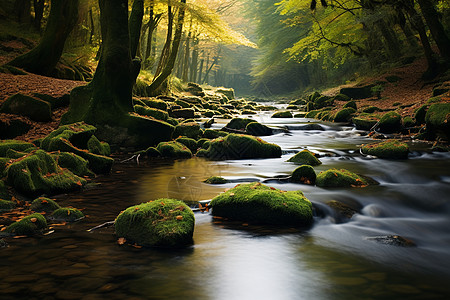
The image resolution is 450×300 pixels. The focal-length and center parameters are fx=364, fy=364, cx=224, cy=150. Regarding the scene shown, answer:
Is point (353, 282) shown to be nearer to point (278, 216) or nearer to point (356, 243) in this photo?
point (356, 243)

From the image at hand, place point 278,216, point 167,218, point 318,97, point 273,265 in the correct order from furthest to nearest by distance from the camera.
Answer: point 318,97 → point 278,216 → point 167,218 → point 273,265

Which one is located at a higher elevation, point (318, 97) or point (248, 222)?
point (318, 97)

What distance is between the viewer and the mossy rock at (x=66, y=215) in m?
4.29

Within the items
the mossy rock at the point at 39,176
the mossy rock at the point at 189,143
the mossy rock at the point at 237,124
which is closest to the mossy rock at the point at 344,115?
the mossy rock at the point at 237,124

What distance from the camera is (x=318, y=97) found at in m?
23.5

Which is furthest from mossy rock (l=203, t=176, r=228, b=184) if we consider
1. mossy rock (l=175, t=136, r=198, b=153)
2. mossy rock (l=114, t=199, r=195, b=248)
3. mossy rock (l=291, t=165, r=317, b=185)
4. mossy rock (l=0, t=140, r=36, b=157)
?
mossy rock (l=175, t=136, r=198, b=153)

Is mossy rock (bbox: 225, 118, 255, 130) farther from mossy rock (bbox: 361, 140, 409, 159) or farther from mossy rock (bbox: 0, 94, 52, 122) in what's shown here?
mossy rock (bbox: 0, 94, 52, 122)

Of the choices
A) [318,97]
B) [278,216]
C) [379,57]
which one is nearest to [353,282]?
[278,216]

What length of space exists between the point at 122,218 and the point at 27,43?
14.9m

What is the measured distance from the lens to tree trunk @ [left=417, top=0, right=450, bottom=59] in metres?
14.5

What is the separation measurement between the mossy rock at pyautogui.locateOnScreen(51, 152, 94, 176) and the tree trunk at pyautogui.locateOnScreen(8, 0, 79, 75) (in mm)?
8098

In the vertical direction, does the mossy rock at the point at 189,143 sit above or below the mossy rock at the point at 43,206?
above

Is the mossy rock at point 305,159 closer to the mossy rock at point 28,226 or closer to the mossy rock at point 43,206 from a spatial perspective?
the mossy rock at point 43,206

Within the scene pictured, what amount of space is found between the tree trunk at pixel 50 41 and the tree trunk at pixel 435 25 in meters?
13.5
